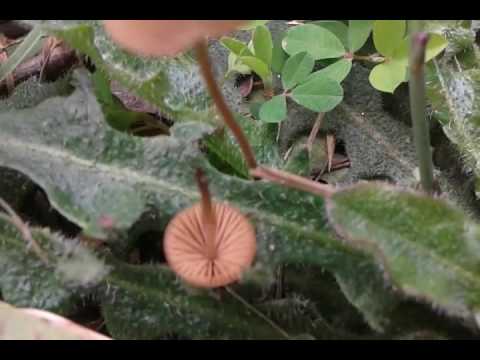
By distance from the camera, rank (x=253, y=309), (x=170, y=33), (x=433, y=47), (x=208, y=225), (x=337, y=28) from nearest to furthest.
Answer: (x=170, y=33) < (x=208, y=225) < (x=253, y=309) < (x=433, y=47) < (x=337, y=28)

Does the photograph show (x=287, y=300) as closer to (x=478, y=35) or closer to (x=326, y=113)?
(x=326, y=113)

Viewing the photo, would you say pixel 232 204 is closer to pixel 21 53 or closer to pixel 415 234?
pixel 415 234

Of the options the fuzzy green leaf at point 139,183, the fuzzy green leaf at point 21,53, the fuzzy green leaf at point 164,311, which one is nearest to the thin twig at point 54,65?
the fuzzy green leaf at point 21,53

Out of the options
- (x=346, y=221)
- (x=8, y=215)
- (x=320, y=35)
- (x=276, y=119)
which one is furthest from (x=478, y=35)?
(x=8, y=215)

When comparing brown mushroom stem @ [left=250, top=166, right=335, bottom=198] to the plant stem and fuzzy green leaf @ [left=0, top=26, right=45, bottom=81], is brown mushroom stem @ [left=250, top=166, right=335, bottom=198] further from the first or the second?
fuzzy green leaf @ [left=0, top=26, right=45, bottom=81]

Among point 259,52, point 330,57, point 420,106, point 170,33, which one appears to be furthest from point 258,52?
point 170,33

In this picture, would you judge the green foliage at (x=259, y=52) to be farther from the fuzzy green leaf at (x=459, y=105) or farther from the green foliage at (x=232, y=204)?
the fuzzy green leaf at (x=459, y=105)
